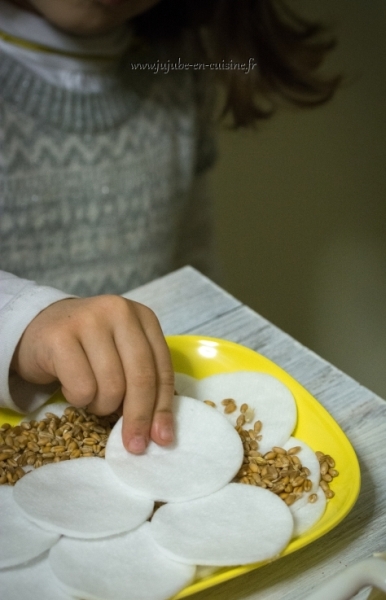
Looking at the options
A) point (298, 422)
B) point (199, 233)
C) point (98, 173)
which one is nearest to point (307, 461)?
point (298, 422)

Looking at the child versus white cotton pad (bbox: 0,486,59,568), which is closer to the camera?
white cotton pad (bbox: 0,486,59,568)

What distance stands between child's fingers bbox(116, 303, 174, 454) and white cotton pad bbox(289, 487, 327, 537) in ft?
0.35

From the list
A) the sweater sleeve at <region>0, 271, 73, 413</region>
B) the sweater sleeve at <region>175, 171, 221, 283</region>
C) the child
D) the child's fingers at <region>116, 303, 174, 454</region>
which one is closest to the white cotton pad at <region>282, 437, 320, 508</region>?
the child's fingers at <region>116, 303, 174, 454</region>

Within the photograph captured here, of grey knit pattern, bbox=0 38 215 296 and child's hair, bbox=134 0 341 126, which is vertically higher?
child's hair, bbox=134 0 341 126

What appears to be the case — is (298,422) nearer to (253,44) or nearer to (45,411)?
(45,411)

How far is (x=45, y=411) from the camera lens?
503 mm

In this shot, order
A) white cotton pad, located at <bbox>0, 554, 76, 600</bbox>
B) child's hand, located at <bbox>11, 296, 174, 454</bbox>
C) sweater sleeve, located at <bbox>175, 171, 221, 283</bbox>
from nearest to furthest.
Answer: white cotton pad, located at <bbox>0, 554, 76, 600</bbox> < child's hand, located at <bbox>11, 296, 174, 454</bbox> < sweater sleeve, located at <bbox>175, 171, 221, 283</bbox>

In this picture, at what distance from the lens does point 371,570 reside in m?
0.30

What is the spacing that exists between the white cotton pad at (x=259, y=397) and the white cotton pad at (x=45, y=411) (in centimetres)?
11

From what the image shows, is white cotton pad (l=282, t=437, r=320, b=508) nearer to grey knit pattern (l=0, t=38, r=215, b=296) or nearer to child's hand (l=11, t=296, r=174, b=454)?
child's hand (l=11, t=296, r=174, b=454)

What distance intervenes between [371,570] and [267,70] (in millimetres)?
874

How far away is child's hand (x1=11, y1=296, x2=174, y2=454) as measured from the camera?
0.44 m

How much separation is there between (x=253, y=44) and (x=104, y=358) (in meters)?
0.70

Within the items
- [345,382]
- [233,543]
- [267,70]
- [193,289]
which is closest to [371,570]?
[233,543]
